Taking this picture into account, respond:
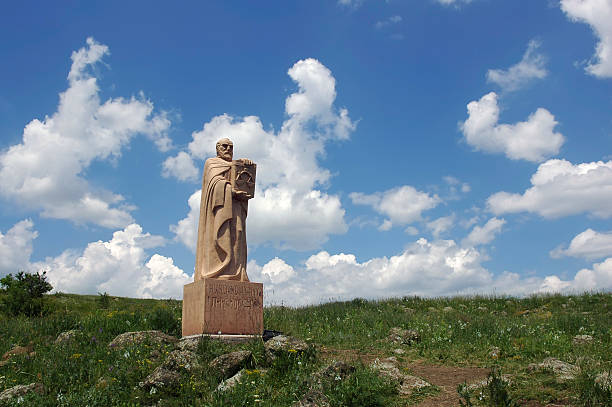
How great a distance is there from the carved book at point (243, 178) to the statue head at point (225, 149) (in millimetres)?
548

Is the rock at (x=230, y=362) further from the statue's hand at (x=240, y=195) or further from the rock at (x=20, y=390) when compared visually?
the statue's hand at (x=240, y=195)

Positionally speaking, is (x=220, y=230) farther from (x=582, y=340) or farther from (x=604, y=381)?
(x=582, y=340)

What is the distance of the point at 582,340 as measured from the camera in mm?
12188

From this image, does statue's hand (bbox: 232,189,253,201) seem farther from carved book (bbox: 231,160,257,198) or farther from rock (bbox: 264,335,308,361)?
rock (bbox: 264,335,308,361)

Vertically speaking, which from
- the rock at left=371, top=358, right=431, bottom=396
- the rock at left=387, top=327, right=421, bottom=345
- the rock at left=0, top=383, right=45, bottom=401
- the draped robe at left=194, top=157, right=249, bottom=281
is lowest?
the rock at left=0, top=383, right=45, bottom=401

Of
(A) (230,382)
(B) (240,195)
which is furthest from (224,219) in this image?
(A) (230,382)

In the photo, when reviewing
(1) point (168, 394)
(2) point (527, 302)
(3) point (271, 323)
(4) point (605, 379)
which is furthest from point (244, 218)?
(2) point (527, 302)

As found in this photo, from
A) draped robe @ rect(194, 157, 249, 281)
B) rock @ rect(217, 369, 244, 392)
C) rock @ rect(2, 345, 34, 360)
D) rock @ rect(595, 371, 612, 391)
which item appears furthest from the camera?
draped robe @ rect(194, 157, 249, 281)

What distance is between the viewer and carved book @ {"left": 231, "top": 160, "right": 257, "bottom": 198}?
12156 mm

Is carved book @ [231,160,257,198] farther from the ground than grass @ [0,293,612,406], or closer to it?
farther from the ground

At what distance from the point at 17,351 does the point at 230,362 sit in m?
6.38

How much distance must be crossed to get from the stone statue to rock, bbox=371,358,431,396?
4247 millimetres

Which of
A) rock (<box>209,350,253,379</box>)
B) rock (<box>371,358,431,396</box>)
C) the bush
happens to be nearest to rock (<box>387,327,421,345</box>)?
rock (<box>371,358,431,396</box>)

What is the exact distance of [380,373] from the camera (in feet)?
27.3
